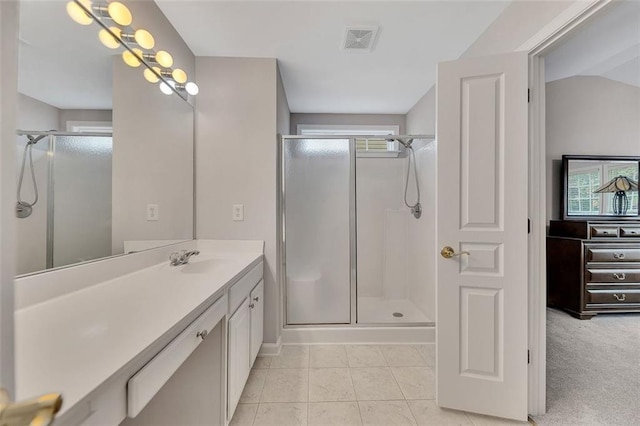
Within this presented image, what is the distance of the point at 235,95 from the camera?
6.79 feet

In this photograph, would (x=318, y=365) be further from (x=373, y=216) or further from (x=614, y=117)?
(x=614, y=117)

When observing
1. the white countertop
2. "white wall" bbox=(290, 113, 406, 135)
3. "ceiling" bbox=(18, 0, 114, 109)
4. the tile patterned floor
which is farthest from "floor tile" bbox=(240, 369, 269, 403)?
"white wall" bbox=(290, 113, 406, 135)

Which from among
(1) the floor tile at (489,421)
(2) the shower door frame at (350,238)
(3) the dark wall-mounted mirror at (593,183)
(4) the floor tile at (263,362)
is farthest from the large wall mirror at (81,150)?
(3) the dark wall-mounted mirror at (593,183)

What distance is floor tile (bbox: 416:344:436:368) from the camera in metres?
1.97

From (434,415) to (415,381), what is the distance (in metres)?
0.29

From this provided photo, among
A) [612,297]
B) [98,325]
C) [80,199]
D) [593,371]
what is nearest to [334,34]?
[80,199]

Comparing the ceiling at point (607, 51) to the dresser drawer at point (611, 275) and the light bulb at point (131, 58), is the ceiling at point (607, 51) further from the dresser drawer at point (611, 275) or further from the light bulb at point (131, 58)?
the light bulb at point (131, 58)

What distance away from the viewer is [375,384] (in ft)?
5.61

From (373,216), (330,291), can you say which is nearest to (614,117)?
(373,216)

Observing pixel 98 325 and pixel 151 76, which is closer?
pixel 98 325

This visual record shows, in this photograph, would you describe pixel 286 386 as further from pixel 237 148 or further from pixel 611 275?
pixel 611 275

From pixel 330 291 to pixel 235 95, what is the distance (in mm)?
1933

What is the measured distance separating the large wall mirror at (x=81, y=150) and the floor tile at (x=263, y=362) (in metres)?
1.13

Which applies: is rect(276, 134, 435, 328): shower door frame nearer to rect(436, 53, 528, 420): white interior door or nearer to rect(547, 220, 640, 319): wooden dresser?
rect(436, 53, 528, 420): white interior door
